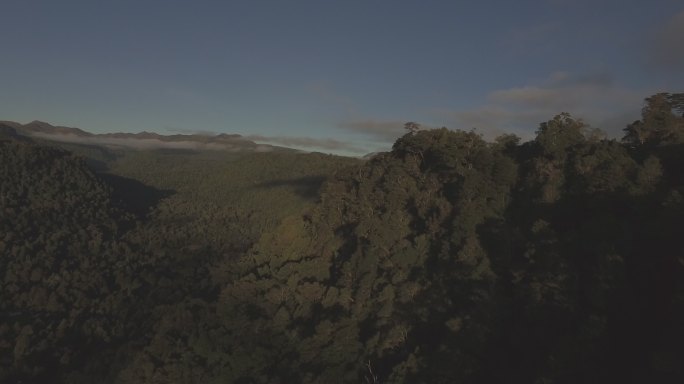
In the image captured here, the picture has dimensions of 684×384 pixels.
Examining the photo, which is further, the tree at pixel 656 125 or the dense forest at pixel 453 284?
the tree at pixel 656 125

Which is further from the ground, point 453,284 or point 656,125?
point 656,125

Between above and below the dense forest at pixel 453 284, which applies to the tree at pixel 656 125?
above

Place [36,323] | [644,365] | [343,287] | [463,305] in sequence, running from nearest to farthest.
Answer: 1. [644,365]
2. [463,305]
3. [343,287]
4. [36,323]

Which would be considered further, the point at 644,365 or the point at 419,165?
the point at 419,165

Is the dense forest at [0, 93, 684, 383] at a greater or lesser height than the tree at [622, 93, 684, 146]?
lesser

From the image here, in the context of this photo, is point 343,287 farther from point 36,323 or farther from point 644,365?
point 36,323

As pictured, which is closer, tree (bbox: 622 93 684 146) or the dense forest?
the dense forest

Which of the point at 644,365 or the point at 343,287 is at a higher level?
the point at 644,365

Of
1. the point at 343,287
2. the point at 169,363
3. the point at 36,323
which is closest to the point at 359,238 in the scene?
the point at 343,287
